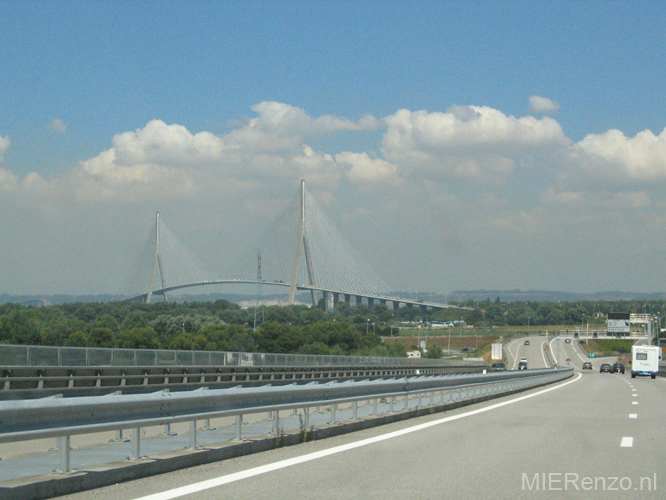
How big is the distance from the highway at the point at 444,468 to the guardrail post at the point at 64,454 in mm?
318

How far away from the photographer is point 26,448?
10086 millimetres

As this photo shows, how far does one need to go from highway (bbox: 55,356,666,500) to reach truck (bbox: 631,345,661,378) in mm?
56150

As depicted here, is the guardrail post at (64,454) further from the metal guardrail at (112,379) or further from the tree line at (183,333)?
the tree line at (183,333)

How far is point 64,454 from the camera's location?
30.6 ft

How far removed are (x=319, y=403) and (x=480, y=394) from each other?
14.7m

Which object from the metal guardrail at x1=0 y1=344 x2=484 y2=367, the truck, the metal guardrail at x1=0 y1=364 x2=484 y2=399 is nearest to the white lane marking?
the metal guardrail at x1=0 y1=364 x2=484 y2=399

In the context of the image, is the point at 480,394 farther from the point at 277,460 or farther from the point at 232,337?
the point at 232,337

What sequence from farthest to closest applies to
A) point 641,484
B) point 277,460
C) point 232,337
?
point 232,337
point 277,460
point 641,484

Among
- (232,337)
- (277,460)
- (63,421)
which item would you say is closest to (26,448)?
(63,421)

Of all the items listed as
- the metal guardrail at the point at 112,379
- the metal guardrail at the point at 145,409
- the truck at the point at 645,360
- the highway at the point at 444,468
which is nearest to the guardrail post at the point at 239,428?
the metal guardrail at the point at 145,409

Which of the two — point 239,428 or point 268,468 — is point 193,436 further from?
point 239,428

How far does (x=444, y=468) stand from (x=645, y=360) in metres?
65.0

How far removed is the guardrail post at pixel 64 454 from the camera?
9.30 m

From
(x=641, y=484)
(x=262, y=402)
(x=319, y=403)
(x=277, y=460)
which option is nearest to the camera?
(x=641, y=484)
